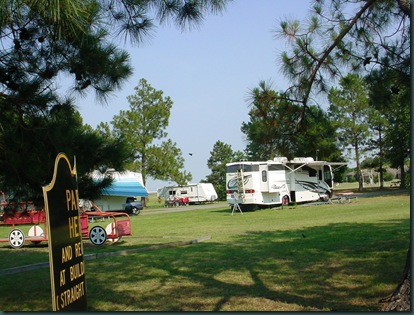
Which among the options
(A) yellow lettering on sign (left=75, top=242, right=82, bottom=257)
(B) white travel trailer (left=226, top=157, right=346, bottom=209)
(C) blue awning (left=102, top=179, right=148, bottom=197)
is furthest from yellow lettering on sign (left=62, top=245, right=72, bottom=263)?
(C) blue awning (left=102, top=179, right=148, bottom=197)

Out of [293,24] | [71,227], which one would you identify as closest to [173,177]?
[293,24]

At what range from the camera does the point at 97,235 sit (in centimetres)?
1273

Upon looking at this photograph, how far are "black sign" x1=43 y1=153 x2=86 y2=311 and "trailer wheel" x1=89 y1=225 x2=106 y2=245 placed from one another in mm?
9669

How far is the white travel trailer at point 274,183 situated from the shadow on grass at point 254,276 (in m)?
14.9

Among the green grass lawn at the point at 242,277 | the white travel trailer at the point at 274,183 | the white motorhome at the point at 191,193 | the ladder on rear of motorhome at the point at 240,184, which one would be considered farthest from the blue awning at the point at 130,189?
the green grass lawn at the point at 242,277

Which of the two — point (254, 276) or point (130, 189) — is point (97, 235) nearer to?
point (254, 276)

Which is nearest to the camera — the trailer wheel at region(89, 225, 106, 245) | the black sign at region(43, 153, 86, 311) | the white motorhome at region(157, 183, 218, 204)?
the black sign at region(43, 153, 86, 311)

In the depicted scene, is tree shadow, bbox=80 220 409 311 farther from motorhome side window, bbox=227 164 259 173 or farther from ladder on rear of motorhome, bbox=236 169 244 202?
motorhome side window, bbox=227 164 259 173

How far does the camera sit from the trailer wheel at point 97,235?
12.6 metres

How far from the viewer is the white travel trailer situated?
83.7 ft

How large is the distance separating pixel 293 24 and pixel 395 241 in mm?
4643

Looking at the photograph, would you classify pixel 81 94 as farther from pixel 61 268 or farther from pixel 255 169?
pixel 255 169

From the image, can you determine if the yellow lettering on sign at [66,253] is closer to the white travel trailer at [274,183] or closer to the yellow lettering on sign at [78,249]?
the yellow lettering on sign at [78,249]

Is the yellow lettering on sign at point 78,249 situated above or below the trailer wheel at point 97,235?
above
